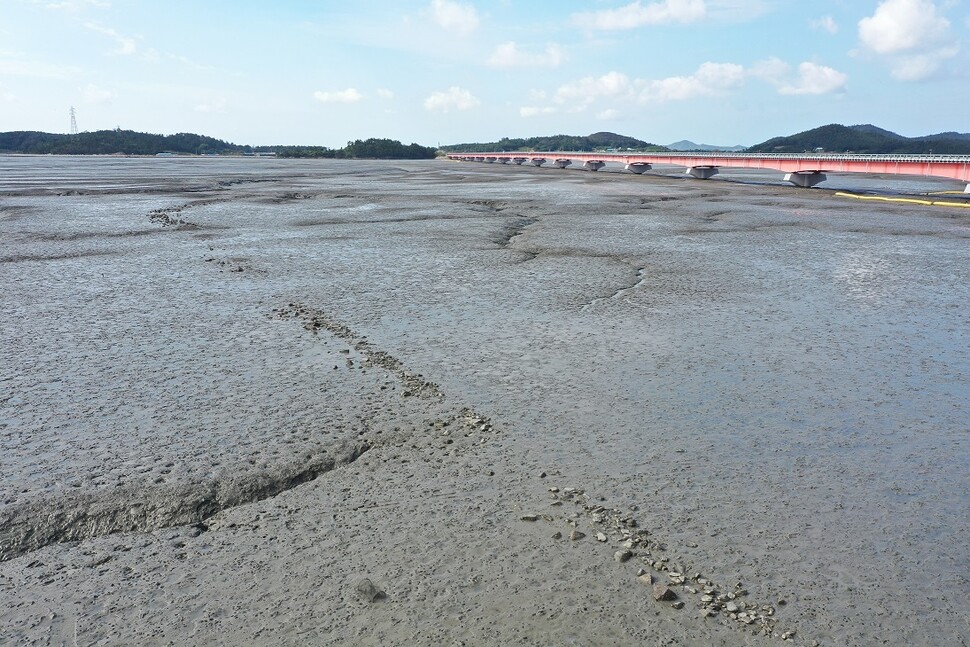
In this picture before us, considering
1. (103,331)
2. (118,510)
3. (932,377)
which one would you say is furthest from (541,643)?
(103,331)

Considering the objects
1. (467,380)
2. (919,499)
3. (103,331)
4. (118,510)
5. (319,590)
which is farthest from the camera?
(103,331)

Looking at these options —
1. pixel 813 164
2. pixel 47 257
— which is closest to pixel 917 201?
pixel 813 164

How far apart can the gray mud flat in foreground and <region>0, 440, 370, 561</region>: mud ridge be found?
2 cm

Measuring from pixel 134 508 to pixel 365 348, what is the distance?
Answer: 3728 mm

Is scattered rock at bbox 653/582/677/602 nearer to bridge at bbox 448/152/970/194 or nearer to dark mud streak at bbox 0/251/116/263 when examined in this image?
dark mud streak at bbox 0/251/116/263

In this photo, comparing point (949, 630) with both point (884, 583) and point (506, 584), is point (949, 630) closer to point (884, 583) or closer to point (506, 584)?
point (884, 583)

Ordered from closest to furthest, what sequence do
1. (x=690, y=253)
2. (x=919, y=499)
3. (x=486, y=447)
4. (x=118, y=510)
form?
(x=118, y=510) → (x=919, y=499) → (x=486, y=447) → (x=690, y=253)

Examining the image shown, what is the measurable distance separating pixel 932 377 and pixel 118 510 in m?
7.38

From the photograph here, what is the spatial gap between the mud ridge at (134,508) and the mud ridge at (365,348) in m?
1.69

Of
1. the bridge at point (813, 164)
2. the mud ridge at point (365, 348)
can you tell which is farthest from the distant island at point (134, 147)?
the mud ridge at point (365, 348)

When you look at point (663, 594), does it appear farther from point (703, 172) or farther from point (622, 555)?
point (703, 172)

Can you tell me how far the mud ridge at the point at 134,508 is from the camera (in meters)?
4.31

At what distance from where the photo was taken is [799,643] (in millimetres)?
3436

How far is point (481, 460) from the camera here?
5.34 meters
